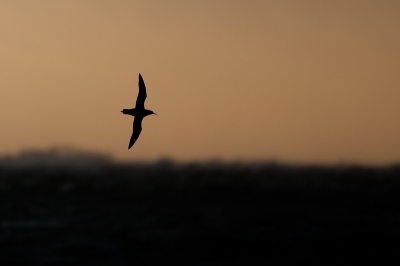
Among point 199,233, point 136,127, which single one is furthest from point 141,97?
point 199,233

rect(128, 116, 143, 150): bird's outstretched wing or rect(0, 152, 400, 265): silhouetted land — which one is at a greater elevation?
rect(128, 116, 143, 150): bird's outstretched wing

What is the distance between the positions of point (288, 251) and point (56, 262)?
41.8 metres

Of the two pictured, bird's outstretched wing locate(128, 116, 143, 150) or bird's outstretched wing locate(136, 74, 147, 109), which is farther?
bird's outstretched wing locate(136, 74, 147, 109)

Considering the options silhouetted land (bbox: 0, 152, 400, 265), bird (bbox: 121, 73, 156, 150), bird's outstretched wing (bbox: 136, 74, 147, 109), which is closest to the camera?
bird (bbox: 121, 73, 156, 150)

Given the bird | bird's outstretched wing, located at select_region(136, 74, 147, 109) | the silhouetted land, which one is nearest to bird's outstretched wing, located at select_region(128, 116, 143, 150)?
the bird

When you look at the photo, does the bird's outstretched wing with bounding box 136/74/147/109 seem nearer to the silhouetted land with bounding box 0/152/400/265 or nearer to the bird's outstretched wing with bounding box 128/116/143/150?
the bird's outstretched wing with bounding box 128/116/143/150

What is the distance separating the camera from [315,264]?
9794cm

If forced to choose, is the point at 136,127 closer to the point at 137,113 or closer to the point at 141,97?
the point at 137,113

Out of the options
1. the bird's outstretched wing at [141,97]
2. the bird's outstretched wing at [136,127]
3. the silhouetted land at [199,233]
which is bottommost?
the silhouetted land at [199,233]

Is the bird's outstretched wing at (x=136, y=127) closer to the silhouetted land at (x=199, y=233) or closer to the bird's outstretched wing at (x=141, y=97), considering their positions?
the bird's outstretched wing at (x=141, y=97)

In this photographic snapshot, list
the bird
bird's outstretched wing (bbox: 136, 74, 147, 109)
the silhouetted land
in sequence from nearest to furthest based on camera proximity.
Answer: the bird
bird's outstretched wing (bbox: 136, 74, 147, 109)
the silhouetted land

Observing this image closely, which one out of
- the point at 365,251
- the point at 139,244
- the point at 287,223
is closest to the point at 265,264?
the point at 365,251

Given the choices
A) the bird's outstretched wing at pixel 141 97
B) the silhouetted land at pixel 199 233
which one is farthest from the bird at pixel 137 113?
the silhouetted land at pixel 199 233

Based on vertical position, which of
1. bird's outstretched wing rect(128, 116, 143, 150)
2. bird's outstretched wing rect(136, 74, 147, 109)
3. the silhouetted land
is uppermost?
bird's outstretched wing rect(136, 74, 147, 109)
